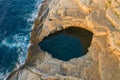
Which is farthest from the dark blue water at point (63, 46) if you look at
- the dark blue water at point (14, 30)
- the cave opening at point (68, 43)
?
the dark blue water at point (14, 30)

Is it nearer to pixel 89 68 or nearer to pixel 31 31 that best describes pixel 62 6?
pixel 31 31

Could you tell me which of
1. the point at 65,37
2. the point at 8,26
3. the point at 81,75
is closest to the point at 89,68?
the point at 81,75

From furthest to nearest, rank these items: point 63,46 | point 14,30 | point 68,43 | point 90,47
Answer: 1. point 14,30
2. point 68,43
3. point 63,46
4. point 90,47

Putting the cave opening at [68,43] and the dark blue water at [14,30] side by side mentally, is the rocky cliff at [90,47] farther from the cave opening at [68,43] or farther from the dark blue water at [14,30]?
the dark blue water at [14,30]

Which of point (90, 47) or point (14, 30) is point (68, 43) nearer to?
point (90, 47)

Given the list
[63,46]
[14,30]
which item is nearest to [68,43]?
[63,46]

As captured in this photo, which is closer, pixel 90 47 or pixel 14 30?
pixel 90 47
